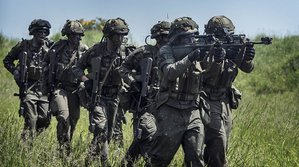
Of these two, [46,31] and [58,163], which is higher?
[46,31]

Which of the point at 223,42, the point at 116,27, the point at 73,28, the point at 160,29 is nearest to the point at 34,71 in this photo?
the point at 73,28

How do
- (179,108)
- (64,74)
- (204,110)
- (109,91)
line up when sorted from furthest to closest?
(64,74), (109,91), (204,110), (179,108)

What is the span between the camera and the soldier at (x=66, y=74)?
9.00m

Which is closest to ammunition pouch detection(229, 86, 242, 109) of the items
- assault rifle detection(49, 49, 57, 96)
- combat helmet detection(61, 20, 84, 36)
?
combat helmet detection(61, 20, 84, 36)

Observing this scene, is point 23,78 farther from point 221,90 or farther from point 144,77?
point 221,90

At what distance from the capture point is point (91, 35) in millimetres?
27312

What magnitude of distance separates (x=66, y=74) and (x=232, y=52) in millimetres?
3507

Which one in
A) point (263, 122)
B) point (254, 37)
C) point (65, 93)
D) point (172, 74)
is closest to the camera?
point (172, 74)

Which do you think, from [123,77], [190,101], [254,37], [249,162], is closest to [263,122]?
[249,162]

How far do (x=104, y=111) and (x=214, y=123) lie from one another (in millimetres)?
1985

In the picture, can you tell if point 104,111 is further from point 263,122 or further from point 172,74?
point 263,122

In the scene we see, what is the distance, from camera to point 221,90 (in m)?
7.15

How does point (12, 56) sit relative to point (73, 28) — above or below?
below

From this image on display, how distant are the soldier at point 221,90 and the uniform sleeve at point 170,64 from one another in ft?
2.03
